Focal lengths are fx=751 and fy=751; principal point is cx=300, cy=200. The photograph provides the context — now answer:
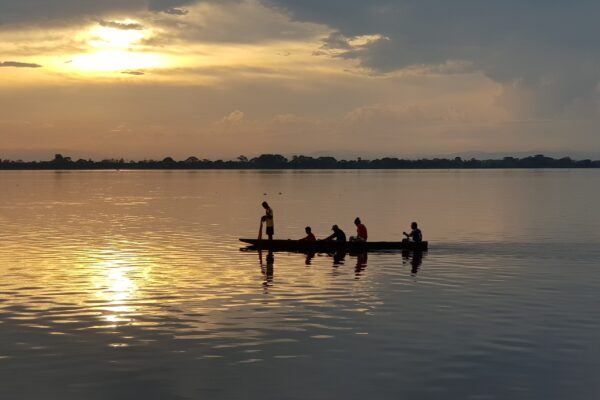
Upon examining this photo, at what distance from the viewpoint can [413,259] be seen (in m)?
43.2

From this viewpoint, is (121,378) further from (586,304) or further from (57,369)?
(586,304)

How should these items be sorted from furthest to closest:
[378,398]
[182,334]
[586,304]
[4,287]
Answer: [4,287], [586,304], [182,334], [378,398]

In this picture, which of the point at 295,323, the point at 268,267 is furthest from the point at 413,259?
the point at 295,323

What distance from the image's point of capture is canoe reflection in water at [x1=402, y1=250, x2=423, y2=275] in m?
39.4

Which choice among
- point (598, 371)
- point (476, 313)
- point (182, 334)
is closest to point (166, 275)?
point (182, 334)

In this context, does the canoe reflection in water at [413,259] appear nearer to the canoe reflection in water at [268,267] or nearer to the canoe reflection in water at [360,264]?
the canoe reflection in water at [360,264]

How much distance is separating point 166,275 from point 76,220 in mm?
45754

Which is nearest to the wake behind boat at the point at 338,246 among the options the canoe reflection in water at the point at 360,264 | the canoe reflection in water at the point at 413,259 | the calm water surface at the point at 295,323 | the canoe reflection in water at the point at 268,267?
the canoe reflection in water at the point at 413,259

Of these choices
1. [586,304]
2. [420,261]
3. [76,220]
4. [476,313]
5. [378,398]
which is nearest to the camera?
[378,398]

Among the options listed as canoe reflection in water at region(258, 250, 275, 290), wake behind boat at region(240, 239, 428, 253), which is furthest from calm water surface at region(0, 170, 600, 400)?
wake behind boat at region(240, 239, 428, 253)

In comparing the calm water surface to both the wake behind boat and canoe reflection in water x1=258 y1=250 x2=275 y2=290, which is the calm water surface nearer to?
canoe reflection in water x1=258 y1=250 x2=275 y2=290

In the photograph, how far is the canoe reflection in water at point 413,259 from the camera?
3942 cm

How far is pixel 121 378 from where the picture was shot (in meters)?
18.8

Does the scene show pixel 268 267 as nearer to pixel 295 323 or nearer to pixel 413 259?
pixel 413 259
